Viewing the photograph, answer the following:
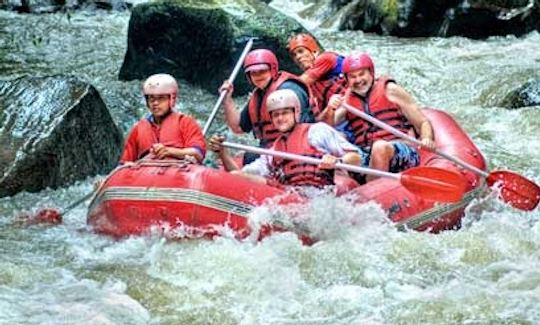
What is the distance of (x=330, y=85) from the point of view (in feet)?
24.5

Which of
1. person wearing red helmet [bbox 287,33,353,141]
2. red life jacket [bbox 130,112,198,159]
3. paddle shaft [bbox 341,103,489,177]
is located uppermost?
person wearing red helmet [bbox 287,33,353,141]

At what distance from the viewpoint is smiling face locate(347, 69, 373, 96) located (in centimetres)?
666

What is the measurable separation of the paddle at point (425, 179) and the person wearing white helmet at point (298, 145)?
5.2 inches

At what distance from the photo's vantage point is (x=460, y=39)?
1349cm

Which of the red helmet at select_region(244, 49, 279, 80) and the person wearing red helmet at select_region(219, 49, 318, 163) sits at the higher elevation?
the red helmet at select_region(244, 49, 279, 80)

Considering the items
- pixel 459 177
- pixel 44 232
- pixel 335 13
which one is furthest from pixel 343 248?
pixel 335 13

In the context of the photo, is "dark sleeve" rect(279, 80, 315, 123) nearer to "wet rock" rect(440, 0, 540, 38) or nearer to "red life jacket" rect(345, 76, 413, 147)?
"red life jacket" rect(345, 76, 413, 147)

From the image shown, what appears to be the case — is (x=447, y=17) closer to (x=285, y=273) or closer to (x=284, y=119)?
(x=284, y=119)

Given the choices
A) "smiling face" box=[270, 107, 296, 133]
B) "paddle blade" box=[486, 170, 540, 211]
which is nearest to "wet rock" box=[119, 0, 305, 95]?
"smiling face" box=[270, 107, 296, 133]

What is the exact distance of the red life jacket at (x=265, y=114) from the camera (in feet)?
22.1

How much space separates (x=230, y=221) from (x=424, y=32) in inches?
355

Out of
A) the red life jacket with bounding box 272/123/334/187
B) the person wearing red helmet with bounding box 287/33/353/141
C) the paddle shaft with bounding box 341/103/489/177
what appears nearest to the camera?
the red life jacket with bounding box 272/123/334/187

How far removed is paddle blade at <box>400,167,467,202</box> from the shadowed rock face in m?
3.19

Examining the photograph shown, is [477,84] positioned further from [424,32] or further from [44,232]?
[44,232]
